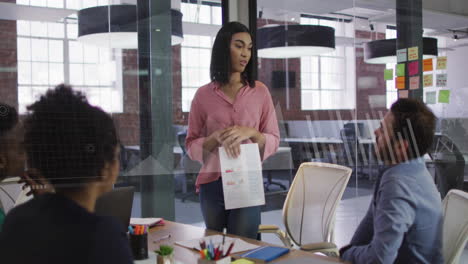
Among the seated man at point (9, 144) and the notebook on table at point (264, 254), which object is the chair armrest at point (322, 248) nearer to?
the notebook on table at point (264, 254)

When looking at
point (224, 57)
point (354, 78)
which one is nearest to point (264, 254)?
point (224, 57)

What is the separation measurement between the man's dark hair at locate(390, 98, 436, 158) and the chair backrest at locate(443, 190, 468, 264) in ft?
0.64

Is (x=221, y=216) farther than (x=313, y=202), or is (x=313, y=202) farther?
(x=313, y=202)

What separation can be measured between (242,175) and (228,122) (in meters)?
0.28

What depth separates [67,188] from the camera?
27.3 inches

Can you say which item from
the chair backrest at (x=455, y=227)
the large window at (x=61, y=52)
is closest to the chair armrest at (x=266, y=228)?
the chair backrest at (x=455, y=227)

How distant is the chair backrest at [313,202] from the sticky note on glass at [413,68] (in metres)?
0.93

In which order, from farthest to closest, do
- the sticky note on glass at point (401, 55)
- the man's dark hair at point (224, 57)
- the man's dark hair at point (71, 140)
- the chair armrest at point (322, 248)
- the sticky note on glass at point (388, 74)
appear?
the sticky note on glass at point (388, 74)
the sticky note on glass at point (401, 55)
the man's dark hair at point (224, 57)
the chair armrest at point (322, 248)
the man's dark hair at point (71, 140)

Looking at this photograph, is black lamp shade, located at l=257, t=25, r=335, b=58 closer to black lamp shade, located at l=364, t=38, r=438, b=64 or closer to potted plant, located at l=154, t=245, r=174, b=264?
black lamp shade, located at l=364, t=38, r=438, b=64

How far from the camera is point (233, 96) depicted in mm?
2148

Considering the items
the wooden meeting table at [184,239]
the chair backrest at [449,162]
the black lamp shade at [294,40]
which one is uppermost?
the black lamp shade at [294,40]

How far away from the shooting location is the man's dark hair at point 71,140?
74 cm

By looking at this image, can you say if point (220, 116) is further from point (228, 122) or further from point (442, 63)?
point (442, 63)

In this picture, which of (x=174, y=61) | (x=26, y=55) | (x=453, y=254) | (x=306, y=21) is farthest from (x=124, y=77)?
(x=453, y=254)
